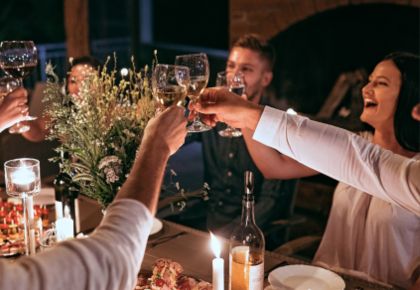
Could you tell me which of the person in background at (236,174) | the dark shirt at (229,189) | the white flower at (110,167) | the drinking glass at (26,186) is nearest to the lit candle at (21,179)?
the drinking glass at (26,186)

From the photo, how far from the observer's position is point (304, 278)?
5.37 ft

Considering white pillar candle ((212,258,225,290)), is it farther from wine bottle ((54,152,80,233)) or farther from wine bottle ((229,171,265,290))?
wine bottle ((54,152,80,233))

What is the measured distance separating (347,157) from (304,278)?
36 cm

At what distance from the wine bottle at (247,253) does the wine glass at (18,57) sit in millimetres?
940

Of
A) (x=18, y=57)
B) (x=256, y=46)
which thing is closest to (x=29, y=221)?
(x=18, y=57)

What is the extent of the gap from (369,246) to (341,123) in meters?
2.02

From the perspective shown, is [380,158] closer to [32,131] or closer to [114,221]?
[114,221]

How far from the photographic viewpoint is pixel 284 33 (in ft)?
14.2

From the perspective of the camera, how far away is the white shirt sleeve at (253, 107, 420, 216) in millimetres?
1445

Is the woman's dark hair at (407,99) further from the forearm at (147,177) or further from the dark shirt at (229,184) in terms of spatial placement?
the forearm at (147,177)

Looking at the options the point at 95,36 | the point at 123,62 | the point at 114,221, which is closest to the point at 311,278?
the point at 114,221

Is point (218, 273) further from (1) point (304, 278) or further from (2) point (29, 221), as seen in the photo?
(2) point (29, 221)

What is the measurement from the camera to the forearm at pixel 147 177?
106cm

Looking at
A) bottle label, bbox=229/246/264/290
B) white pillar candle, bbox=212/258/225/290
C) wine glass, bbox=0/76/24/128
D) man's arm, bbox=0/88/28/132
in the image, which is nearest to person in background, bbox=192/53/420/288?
bottle label, bbox=229/246/264/290
